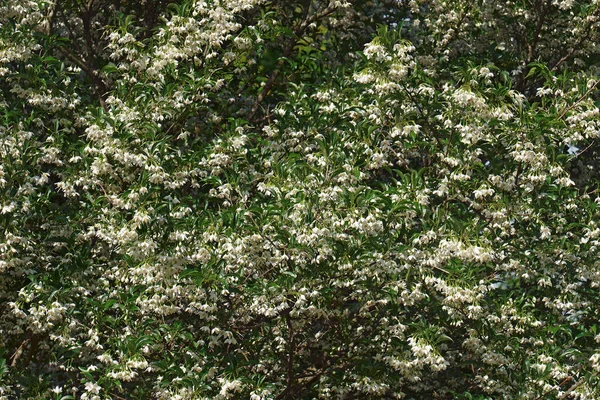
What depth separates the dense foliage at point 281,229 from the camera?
849cm

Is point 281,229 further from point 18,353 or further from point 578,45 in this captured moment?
point 578,45

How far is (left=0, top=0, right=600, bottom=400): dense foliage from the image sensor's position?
27.9 feet

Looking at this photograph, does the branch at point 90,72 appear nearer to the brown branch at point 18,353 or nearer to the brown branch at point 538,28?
the brown branch at point 18,353

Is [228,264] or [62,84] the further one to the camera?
[62,84]

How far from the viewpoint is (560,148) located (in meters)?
10.4

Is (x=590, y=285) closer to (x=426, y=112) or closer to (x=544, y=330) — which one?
(x=544, y=330)

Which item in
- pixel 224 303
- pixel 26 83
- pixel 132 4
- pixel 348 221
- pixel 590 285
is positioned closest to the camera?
pixel 348 221

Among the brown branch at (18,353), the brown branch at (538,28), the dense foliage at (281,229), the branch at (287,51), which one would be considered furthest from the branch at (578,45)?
the brown branch at (18,353)

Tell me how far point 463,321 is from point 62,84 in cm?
478

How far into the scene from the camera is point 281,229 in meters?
8.32

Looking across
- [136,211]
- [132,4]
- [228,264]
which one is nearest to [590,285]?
[228,264]

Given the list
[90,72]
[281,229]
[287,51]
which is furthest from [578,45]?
[90,72]

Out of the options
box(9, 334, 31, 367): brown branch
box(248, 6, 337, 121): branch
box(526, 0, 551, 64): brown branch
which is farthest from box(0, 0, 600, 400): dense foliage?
box(526, 0, 551, 64): brown branch

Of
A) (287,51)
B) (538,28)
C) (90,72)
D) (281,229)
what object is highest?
(538,28)
